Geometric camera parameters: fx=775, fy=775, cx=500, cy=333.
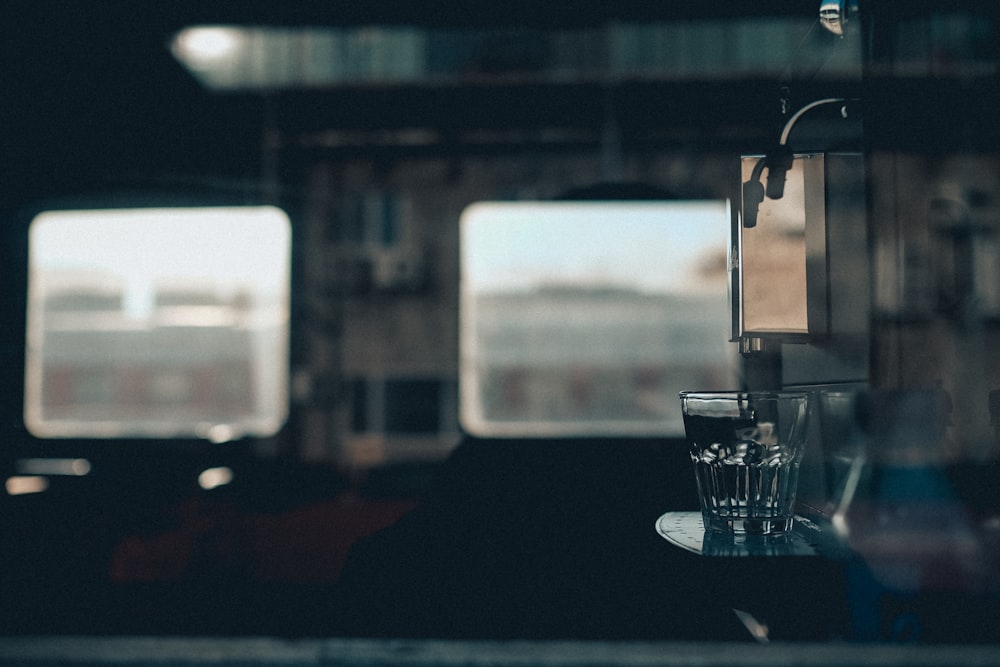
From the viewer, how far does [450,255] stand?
4.12m

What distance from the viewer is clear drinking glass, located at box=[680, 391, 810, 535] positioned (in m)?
0.73

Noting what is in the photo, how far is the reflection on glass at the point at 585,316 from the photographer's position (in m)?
3.85

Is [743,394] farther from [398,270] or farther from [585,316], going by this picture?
[398,270]

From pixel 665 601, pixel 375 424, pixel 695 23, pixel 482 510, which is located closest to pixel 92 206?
pixel 375 424

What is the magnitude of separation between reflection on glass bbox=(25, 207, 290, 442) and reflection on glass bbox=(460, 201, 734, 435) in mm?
1056

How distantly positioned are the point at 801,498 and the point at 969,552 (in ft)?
0.88

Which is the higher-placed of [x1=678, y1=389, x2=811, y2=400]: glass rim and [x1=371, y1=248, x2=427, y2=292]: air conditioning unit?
[x1=371, y1=248, x2=427, y2=292]: air conditioning unit

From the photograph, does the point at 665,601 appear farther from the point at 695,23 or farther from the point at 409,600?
the point at 695,23

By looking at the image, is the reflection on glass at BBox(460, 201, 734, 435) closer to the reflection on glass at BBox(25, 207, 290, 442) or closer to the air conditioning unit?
the air conditioning unit

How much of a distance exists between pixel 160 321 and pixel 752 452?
13.8 feet

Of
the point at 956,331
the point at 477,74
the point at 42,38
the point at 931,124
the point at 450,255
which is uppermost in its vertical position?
the point at 477,74

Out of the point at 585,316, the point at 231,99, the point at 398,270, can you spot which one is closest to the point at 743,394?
the point at 585,316

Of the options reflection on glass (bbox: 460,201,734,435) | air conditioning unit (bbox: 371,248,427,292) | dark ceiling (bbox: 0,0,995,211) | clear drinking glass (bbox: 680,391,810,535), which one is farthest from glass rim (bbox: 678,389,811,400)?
air conditioning unit (bbox: 371,248,427,292)

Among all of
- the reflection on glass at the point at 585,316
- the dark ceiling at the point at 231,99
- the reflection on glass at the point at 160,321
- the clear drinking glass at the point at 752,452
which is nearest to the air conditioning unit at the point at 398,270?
the reflection on glass at the point at 585,316
